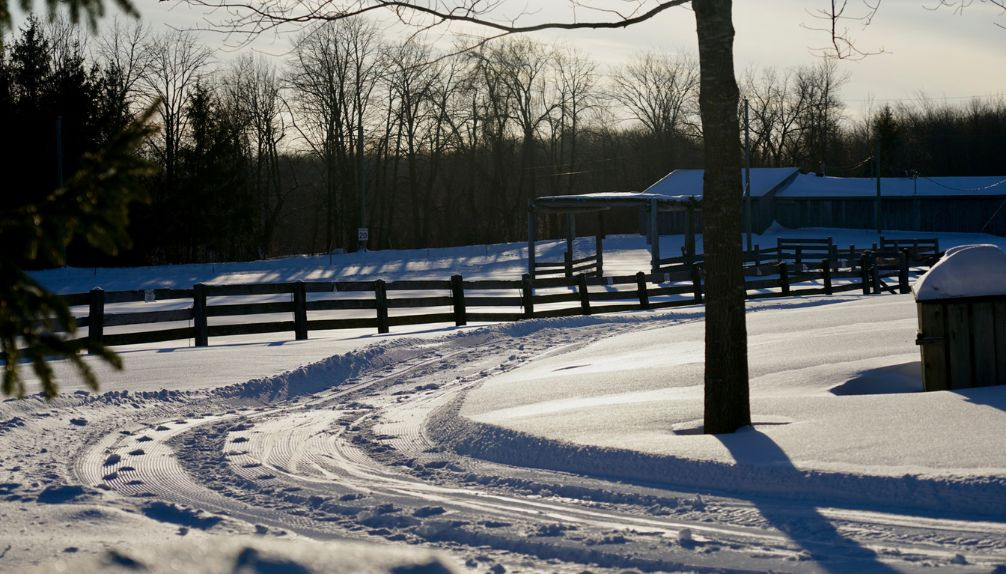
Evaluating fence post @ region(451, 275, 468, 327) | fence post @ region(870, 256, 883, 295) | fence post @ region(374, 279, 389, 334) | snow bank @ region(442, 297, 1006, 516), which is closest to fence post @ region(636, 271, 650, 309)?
fence post @ region(451, 275, 468, 327)

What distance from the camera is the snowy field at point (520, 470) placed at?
4.74 m

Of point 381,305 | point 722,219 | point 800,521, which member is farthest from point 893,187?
point 800,521

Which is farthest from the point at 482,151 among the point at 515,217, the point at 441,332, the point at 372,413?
the point at 372,413

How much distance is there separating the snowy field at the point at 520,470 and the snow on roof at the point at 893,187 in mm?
51604

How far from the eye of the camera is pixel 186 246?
55.0 metres

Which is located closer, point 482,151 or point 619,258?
point 619,258

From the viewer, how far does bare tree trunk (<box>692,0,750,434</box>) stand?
718cm

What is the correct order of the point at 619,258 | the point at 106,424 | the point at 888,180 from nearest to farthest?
the point at 106,424
the point at 619,258
the point at 888,180

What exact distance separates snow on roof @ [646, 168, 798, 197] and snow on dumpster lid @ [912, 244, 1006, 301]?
169ft

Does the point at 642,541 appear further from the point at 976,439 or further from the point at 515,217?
the point at 515,217

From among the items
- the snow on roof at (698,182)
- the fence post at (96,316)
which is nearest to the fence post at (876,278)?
the fence post at (96,316)

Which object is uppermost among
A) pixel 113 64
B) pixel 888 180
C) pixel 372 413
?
pixel 113 64

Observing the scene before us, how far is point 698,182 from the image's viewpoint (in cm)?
6059

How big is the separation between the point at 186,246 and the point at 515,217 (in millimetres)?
27248
